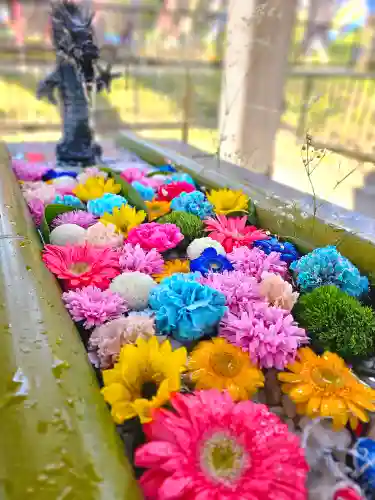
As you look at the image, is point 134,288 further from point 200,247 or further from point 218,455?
point 218,455

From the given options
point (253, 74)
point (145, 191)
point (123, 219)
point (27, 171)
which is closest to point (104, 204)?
point (123, 219)

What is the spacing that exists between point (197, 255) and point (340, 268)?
0.25 meters

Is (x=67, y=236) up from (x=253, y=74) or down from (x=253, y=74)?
down

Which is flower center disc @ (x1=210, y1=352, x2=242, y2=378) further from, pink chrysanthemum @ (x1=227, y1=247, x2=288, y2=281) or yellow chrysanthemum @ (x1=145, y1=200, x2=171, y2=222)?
yellow chrysanthemum @ (x1=145, y1=200, x2=171, y2=222)

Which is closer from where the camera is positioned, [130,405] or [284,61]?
[130,405]

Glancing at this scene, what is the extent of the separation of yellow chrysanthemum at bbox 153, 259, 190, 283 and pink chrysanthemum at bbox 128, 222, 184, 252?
40 millimetres

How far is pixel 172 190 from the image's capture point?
1155 mm

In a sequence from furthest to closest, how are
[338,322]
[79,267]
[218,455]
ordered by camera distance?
[79,267] → [338,322] → [218,455]

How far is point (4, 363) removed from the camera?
1.61ft

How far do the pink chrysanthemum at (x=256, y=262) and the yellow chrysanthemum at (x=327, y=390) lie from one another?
0.71 feet

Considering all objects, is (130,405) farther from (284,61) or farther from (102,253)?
(284,61)

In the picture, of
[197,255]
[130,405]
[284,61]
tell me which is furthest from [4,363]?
[284,61]

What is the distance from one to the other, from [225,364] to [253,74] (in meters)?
1.63

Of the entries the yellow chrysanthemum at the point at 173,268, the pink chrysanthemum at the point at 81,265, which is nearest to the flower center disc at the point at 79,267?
the pink chrysanthemum at the point at 81,265
